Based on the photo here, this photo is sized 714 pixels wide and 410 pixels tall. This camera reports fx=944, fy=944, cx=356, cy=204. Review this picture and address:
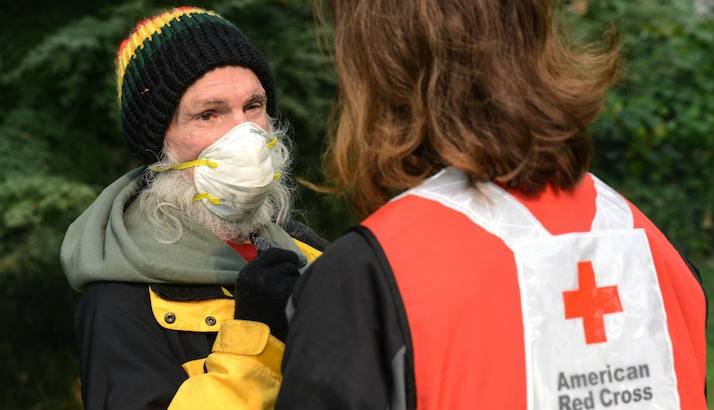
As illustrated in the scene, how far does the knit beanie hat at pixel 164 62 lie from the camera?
2.60 meters

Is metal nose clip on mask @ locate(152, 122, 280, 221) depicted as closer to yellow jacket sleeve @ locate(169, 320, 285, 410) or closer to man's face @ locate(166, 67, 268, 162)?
man's face @ locate(166, 67, 268, 162)

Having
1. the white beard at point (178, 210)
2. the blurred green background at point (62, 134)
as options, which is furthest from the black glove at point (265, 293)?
the blurred green background at point (62, 134)

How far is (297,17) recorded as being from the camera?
5.05 meters

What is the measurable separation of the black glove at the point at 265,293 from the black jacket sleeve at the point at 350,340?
49 centimetres

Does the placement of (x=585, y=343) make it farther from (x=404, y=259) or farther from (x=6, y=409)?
(x=6, y=409)

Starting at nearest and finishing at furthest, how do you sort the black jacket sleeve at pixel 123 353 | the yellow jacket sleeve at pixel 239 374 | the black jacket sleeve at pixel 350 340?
the black jacket sleeve at pixel 350 340 → the yellow jacket sleeve at pixel 239 374 → the black jacket sleeve at pixel 123 353

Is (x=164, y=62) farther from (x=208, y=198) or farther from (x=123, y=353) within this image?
(x=123, y=353)

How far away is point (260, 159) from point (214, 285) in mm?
368

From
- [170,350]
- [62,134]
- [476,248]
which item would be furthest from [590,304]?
[62,134]

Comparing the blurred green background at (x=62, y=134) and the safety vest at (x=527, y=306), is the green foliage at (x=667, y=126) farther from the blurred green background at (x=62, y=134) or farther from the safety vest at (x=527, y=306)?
the safety vest at (x=527, y=306)

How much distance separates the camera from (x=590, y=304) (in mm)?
1591

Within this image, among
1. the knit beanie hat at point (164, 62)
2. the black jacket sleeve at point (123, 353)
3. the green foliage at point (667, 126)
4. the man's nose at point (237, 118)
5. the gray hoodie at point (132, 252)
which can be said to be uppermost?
the knit beanie hat at point (164, 62)

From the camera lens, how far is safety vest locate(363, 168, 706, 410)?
4.93ft

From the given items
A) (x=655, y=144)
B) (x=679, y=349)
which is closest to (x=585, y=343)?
(x=679, y=349)
